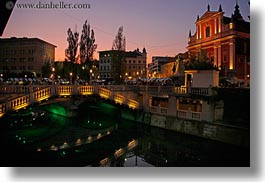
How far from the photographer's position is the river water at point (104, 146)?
6.41 m

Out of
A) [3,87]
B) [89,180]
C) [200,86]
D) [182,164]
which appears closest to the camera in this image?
[89,180]

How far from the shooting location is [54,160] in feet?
21.7

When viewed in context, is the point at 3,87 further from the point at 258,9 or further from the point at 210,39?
the point at 210,39

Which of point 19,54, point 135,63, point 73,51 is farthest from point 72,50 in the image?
point 135,63

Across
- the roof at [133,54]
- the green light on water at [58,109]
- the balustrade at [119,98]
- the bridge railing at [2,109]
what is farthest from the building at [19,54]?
the roof at [133,54]

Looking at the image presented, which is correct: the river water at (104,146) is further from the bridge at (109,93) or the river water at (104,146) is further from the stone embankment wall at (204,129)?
the bridge at (109,93)

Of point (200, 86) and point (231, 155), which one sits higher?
point (200, 86)

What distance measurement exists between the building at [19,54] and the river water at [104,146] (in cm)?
158

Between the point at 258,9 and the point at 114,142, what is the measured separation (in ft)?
17.3

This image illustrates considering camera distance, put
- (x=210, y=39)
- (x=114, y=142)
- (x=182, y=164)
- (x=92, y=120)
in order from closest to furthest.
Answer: (x=182, y=164) < (x=114, y=142) < (x=92, y=120) < (x=210, y=39)

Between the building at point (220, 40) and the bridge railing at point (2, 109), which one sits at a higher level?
the building at point (220, 40)

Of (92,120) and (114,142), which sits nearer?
(114,142)

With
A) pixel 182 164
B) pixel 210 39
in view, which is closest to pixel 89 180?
Answer: pixel 182 164

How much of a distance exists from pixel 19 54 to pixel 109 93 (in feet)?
10.6
